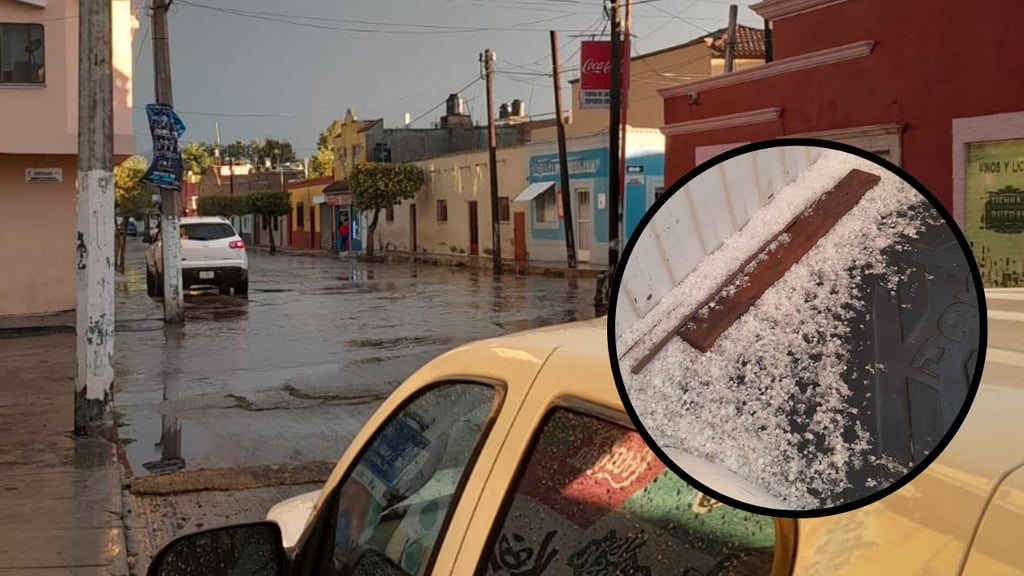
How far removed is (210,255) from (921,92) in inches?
622

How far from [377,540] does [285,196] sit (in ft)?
208

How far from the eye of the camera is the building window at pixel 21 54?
61.4 ft

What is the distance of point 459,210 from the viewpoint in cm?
4434

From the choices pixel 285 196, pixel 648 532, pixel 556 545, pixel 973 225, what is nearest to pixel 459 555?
pixel 556 545

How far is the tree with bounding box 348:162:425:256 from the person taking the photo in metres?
46.9

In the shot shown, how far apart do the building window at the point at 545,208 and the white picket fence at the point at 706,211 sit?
35613 millimetres

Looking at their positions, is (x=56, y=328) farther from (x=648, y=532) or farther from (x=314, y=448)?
(x=648, y=532)

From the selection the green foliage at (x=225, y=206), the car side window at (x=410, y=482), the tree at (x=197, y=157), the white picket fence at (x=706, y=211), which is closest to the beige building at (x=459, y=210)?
the green foliage at (x=225, y=206)

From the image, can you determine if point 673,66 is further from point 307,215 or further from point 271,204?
point 307,215

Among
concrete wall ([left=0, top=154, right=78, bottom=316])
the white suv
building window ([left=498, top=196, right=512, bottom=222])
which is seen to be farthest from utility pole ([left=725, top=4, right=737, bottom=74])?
building window ([left=498, top=196, right=512, bottom=222])

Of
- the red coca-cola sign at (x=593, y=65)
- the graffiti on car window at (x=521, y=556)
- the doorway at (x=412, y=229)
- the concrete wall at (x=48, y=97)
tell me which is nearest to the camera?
the graffiti on car window at (x=521, y=556)

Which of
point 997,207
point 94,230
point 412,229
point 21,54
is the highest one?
point 21,54

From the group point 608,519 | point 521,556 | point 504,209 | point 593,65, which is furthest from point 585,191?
point 608,519

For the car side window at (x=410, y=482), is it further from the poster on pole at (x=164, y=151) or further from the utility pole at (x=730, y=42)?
the utility pole at (x=730, y=42)
